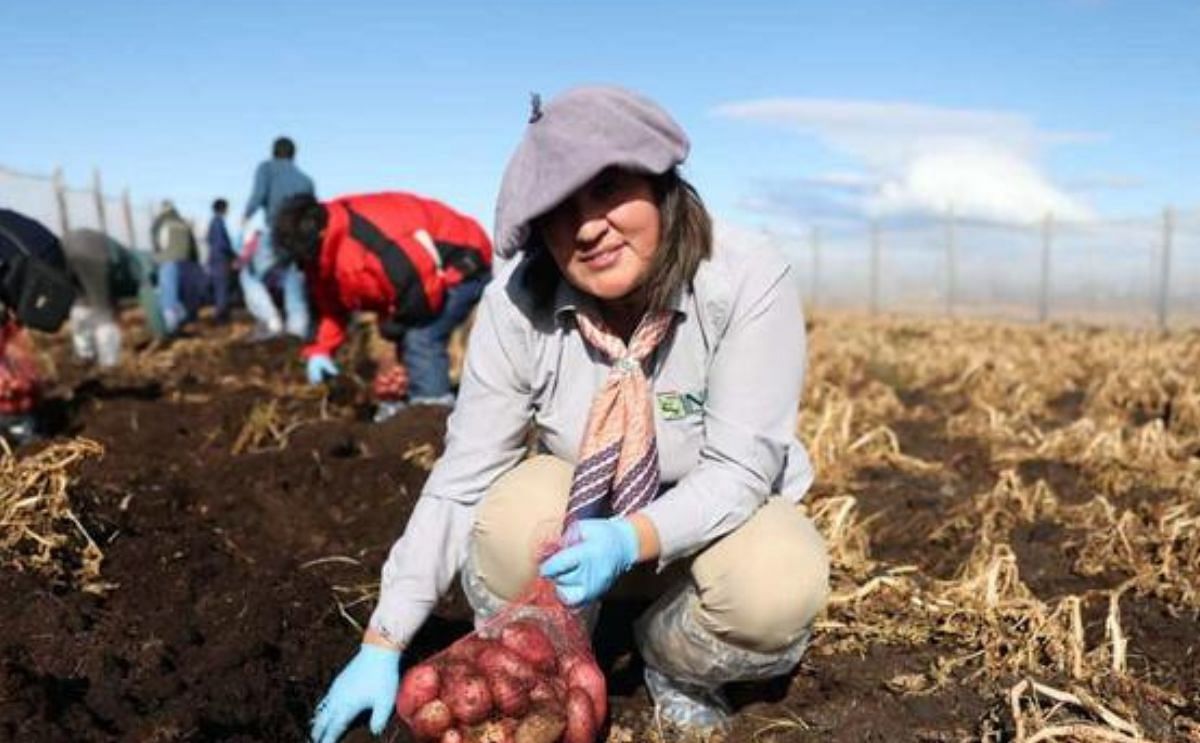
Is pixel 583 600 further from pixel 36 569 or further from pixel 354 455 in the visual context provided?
pixel 354 455

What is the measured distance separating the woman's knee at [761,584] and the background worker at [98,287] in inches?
258

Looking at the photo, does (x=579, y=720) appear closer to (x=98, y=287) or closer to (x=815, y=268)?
(x=98, y=287)

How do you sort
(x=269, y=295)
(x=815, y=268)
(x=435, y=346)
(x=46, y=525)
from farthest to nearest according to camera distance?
1. (x=815, y=268)
2. (x=269, y=295)
3. (x=435, y=346)
4. (x=46, y=525)

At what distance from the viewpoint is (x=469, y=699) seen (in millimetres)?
1947

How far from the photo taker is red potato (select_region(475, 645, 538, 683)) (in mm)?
2004

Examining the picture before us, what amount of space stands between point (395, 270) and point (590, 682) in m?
3.88

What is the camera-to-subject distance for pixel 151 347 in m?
9.52

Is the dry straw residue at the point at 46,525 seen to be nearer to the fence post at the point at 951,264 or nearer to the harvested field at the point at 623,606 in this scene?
the harvested field at the point at 623,606

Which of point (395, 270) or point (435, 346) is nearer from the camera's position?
point (395, 270)

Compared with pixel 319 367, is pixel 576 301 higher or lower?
higher

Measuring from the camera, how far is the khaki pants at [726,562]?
7.41 ft

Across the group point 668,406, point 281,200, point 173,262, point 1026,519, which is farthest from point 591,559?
point 173,262

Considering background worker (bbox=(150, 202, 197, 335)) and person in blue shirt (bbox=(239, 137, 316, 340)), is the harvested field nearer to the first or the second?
person in blue shirt (bbox=(239, 137, 316, 340))

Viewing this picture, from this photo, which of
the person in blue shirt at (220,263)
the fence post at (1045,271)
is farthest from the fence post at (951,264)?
the person in blue shirt at (220,263)
